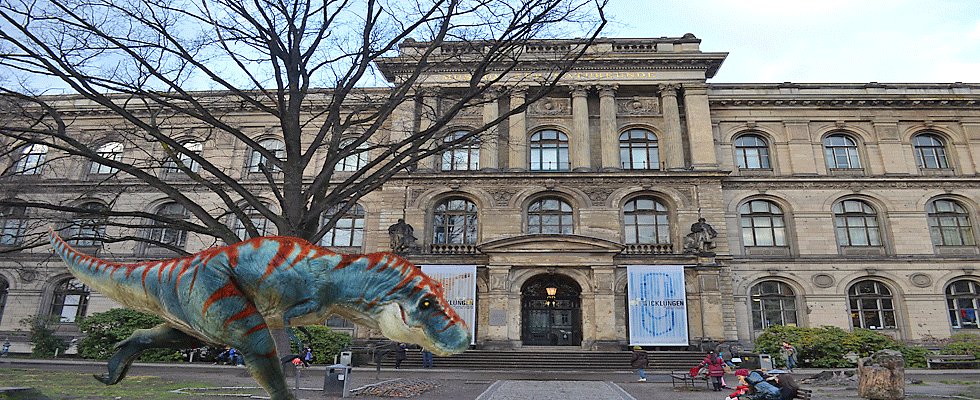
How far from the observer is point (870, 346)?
21078 millimetres

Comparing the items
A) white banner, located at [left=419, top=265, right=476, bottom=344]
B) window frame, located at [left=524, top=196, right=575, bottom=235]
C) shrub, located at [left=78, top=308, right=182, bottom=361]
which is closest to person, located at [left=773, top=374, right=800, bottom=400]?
white banner, located at [left=419, top=265, right=476, bottom=344]

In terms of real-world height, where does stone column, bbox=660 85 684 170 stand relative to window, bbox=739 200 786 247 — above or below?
above

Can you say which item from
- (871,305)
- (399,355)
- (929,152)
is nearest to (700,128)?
(871,305)

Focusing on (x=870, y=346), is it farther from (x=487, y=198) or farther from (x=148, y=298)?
(x=148, y=298)

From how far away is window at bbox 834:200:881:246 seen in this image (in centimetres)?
2656

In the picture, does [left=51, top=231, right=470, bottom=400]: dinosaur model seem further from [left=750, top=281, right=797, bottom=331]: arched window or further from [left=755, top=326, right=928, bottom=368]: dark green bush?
[left=750, top=281, right=797, bottom=331]: arched window

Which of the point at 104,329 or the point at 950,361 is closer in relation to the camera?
the point at 950,361

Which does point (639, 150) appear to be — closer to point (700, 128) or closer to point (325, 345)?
point (700, 128)

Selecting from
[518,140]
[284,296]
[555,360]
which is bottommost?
[555,360]

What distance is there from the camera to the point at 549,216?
25.8 m

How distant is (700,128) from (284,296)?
2654 centimetres

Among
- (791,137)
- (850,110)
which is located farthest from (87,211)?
(850,110)

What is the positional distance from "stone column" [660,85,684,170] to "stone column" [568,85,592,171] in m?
3.75

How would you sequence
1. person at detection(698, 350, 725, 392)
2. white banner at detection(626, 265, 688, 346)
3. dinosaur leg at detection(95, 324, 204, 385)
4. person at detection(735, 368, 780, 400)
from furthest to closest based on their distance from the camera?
white banner at detection(626, 265, 688, 346) → person at detection(698, 350, 725, 392) → person at detection(735, 368, 780, 400) → dinosaur leg at detection(95, 324, 204, 385)
